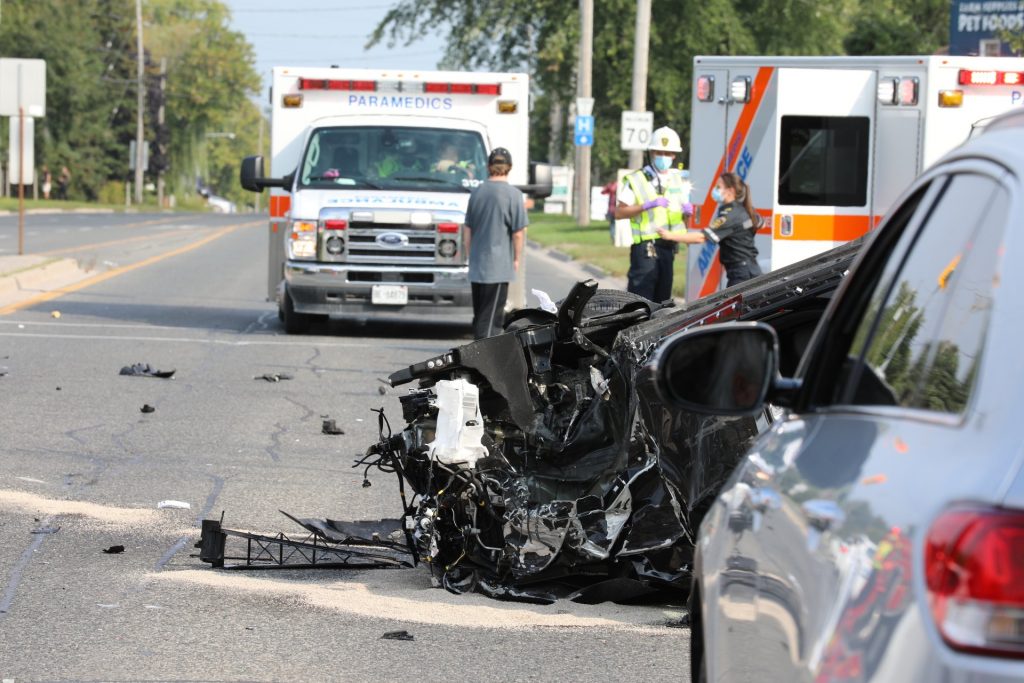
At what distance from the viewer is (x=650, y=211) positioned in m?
13.8

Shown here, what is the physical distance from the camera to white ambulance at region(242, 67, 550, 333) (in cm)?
1714

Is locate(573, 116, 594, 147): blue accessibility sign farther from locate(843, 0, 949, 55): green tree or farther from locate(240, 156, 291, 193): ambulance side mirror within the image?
locate(843, 0, 949, 55): green tree

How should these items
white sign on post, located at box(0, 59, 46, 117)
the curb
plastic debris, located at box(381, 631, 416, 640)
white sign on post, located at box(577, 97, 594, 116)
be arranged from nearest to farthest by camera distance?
plastic debris, located at box(381, 631, 416, 640)
the curb
white sign on post, located at box(0, 59, 46, 117)
white sign on post, located at box(577, 97, 594, 116)

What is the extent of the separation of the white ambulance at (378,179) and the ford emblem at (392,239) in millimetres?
10

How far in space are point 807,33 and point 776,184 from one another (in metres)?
32.5

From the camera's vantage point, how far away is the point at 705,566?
3771 millimetres

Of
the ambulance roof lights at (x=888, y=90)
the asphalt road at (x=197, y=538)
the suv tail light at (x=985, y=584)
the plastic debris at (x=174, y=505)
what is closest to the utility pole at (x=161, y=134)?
the asphalt road at (x=197, y=538)

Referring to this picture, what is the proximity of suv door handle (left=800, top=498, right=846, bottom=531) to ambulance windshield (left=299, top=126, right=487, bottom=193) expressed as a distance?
48.4ft

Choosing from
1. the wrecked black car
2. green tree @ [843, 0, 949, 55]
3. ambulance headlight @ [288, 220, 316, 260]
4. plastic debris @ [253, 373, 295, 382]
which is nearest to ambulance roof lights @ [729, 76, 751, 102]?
ambulance headlight @ [288, 220, 316, 260]

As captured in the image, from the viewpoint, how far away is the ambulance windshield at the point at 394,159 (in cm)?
1756

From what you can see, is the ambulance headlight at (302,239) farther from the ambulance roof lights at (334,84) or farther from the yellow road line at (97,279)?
the yellow road line at (97,279)

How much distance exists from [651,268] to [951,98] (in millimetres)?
3204

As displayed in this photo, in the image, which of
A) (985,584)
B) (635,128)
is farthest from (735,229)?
(635,128)

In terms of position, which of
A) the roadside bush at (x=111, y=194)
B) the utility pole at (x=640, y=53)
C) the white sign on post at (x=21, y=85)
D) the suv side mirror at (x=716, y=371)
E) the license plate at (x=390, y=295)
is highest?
the utility pole at (x=640, y=53)
